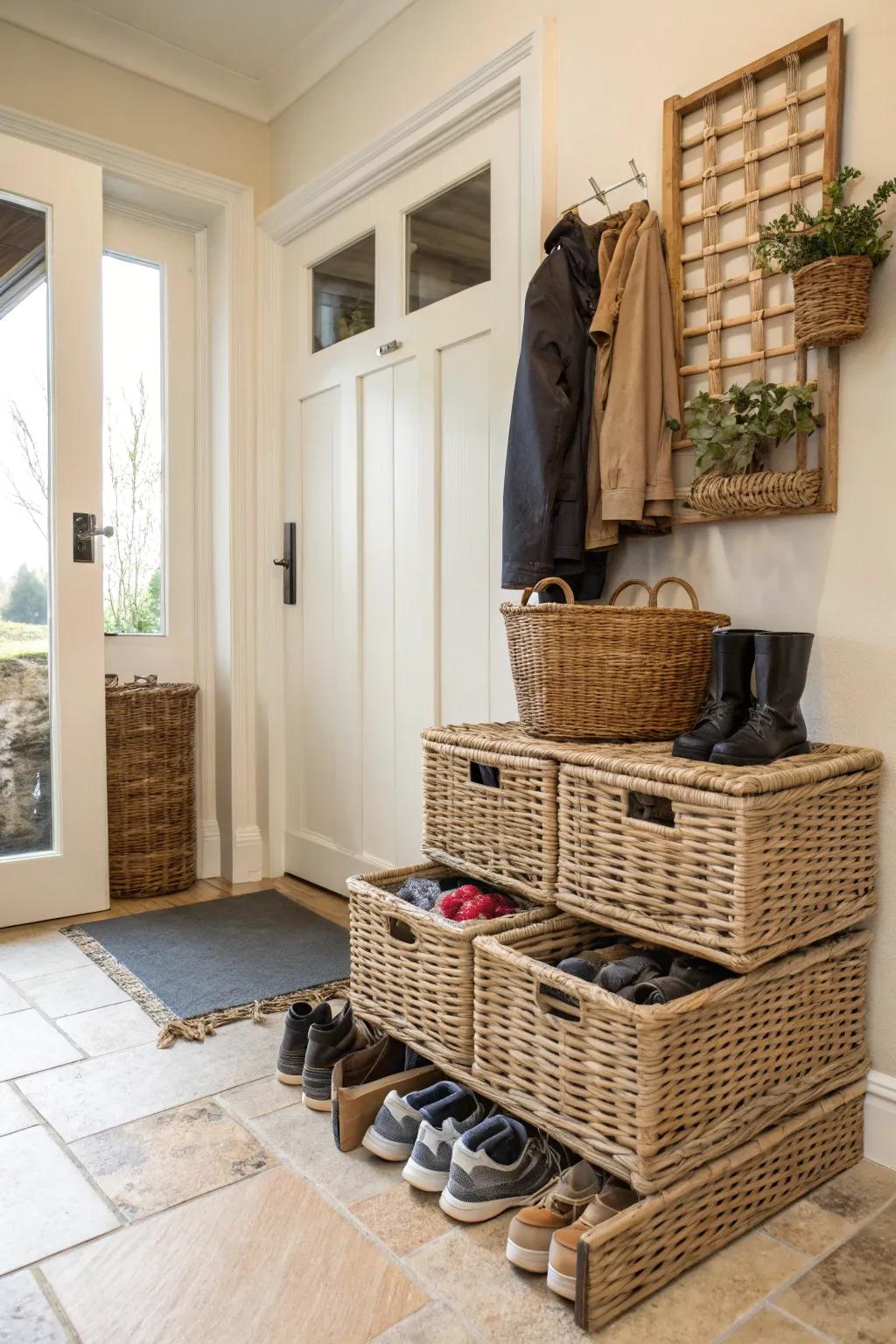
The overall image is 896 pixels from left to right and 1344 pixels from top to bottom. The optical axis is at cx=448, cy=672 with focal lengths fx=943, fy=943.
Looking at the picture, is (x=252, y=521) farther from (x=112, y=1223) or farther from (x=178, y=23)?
(x=112, y=1223)

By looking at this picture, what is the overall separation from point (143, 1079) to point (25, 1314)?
60 cm

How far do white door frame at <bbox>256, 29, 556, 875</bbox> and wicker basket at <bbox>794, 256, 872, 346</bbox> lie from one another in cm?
80

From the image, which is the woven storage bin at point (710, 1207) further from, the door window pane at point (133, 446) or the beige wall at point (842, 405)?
the door window pane at point (133, 446)

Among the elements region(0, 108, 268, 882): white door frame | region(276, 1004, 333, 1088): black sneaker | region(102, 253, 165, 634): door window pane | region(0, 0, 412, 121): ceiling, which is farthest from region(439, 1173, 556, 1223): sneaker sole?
region(0, 0, 412, 121): ceiling

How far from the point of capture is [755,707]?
148 cm

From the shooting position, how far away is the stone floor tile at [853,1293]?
1.16 metres

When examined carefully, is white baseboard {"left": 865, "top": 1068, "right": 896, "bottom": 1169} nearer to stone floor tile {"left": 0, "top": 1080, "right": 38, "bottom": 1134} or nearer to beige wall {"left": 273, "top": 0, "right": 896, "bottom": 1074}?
beige wall {"left": 273, "top": 0, "right": 896, "bottom": 1074}

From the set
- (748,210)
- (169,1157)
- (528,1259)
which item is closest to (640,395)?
(748,210)

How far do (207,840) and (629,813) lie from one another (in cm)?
209

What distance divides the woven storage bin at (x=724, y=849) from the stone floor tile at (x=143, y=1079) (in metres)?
0.76

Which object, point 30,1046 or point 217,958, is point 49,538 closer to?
point 217,958

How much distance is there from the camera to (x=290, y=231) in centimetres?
303

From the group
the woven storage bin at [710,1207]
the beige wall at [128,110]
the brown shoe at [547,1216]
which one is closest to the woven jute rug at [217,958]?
the brown shoe at [547,1216]

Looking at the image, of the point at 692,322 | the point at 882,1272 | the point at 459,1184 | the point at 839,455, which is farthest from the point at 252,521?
the point at 882,1272
